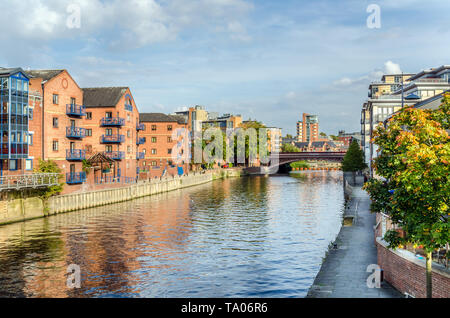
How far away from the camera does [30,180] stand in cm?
4741

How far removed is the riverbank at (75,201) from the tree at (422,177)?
39.2 m

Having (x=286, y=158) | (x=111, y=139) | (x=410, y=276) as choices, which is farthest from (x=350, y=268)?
(x=286, y=158)

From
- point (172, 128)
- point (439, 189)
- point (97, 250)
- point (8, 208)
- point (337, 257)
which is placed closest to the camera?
point (439, 189)

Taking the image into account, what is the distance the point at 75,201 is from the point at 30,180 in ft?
26.3

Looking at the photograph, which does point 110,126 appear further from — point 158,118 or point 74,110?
point 158,118

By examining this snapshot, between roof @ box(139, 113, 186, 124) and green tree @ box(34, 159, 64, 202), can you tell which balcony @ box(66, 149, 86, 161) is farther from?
roof @ box(139, 113, 186, 124)

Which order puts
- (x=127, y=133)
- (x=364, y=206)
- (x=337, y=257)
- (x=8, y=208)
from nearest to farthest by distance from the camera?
(x=337, y=257), (x=8, y=208), (x=364, y=206), (x=127, y=133)

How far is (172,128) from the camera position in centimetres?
11156

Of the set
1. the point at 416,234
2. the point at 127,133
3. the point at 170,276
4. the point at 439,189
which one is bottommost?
the point at 170,276

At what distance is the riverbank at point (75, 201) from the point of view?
147ft

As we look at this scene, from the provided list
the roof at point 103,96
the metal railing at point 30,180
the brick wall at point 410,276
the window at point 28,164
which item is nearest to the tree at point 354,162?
the roof at point 103,96

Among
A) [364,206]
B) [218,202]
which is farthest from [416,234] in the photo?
[218,202]

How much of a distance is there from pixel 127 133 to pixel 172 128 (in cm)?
3068

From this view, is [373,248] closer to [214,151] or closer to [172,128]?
[172,128]
